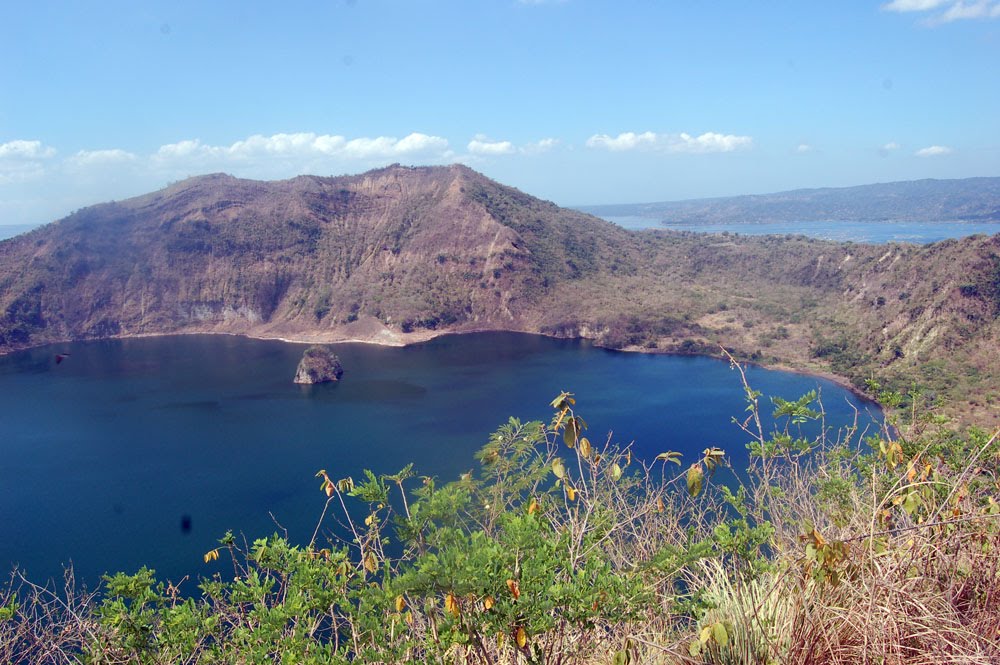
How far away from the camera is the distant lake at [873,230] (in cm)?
11181

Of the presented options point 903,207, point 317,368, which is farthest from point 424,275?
point 903,207

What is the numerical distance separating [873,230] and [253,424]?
14140 centimetres

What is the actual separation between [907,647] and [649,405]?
32758 millimetres

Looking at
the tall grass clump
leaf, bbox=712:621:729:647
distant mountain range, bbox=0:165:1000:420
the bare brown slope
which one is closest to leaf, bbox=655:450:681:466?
the tall grass clump

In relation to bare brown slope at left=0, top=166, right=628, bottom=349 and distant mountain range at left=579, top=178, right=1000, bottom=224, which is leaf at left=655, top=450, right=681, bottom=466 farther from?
distant mountain range at left=579, top=178, right=1000, bottom=224

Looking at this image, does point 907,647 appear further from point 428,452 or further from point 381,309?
point 381,309

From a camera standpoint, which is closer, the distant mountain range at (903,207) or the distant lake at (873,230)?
Answer: the distant lake at (873,230)

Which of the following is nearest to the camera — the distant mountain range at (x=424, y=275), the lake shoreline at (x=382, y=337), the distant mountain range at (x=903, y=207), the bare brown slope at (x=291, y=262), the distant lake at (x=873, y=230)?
the distant mountain range at (x=424, y=275)

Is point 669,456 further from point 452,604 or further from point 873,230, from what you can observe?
point 873,230

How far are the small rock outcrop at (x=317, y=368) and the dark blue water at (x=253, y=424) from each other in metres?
1.13

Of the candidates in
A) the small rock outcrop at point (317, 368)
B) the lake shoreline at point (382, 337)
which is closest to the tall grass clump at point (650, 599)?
the small rock outcrop at point (317, 368)

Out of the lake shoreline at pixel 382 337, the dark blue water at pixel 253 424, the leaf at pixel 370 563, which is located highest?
the leaf at pixel 370 563

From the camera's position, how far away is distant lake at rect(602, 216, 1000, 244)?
112 metres

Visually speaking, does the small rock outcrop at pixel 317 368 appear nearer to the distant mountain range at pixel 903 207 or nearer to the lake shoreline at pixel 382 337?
the lake shoreline at pixel 382 337
